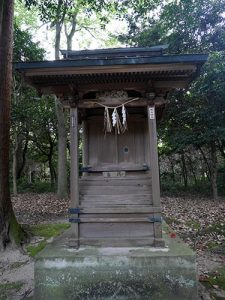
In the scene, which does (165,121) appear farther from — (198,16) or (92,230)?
(92,230)

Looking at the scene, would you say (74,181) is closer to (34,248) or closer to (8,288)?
(8,288)

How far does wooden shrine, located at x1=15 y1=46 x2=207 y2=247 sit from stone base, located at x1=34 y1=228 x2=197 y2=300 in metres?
0.49

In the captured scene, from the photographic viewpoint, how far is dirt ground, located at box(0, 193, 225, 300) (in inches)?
193

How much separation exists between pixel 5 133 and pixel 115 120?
130 inches

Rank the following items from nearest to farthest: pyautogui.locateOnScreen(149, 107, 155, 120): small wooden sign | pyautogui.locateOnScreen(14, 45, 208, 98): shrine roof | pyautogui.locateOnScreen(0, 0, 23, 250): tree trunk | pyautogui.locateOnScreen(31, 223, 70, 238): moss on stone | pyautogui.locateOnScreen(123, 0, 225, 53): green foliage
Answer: pyautogui.locateOnScreen(14, 45, 208, 98): shrine roof → pyautogui.locateOnScreen(149, 107, 155, 120): small wooden sign → pyautogui.locateOnScreen(0, 0, 23, 250): tree trunk → pyautogui.locateOnScreen(31, 223, 70, 238): moss on stone → pyautogui.locateOnScreen(123, 0, 225, 53): green foliage

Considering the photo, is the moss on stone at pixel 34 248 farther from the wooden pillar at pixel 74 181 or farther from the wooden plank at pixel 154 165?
the wooden plank at pixel 154 165

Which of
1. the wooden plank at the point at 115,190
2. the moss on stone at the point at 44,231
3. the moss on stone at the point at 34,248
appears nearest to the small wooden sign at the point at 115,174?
the wooden plank at the point at 115,190

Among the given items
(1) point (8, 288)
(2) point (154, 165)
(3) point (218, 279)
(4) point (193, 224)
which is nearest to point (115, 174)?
(2) point (154, 165)

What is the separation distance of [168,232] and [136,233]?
1448mm

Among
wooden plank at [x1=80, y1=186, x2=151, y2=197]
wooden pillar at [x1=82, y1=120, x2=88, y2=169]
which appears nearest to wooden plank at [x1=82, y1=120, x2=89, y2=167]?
wooden pillar at [x1=82, y1=120, x2=88, y2=169]

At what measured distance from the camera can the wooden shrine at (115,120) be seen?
14.8 ft

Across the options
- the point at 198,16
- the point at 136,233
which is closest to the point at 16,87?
the point at 198,16

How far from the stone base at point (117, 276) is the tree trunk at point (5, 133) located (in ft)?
8.14

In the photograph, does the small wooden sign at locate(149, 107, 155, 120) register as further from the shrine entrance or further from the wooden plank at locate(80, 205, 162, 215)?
the wooden plank at locate(80, 205, 162, 215)
